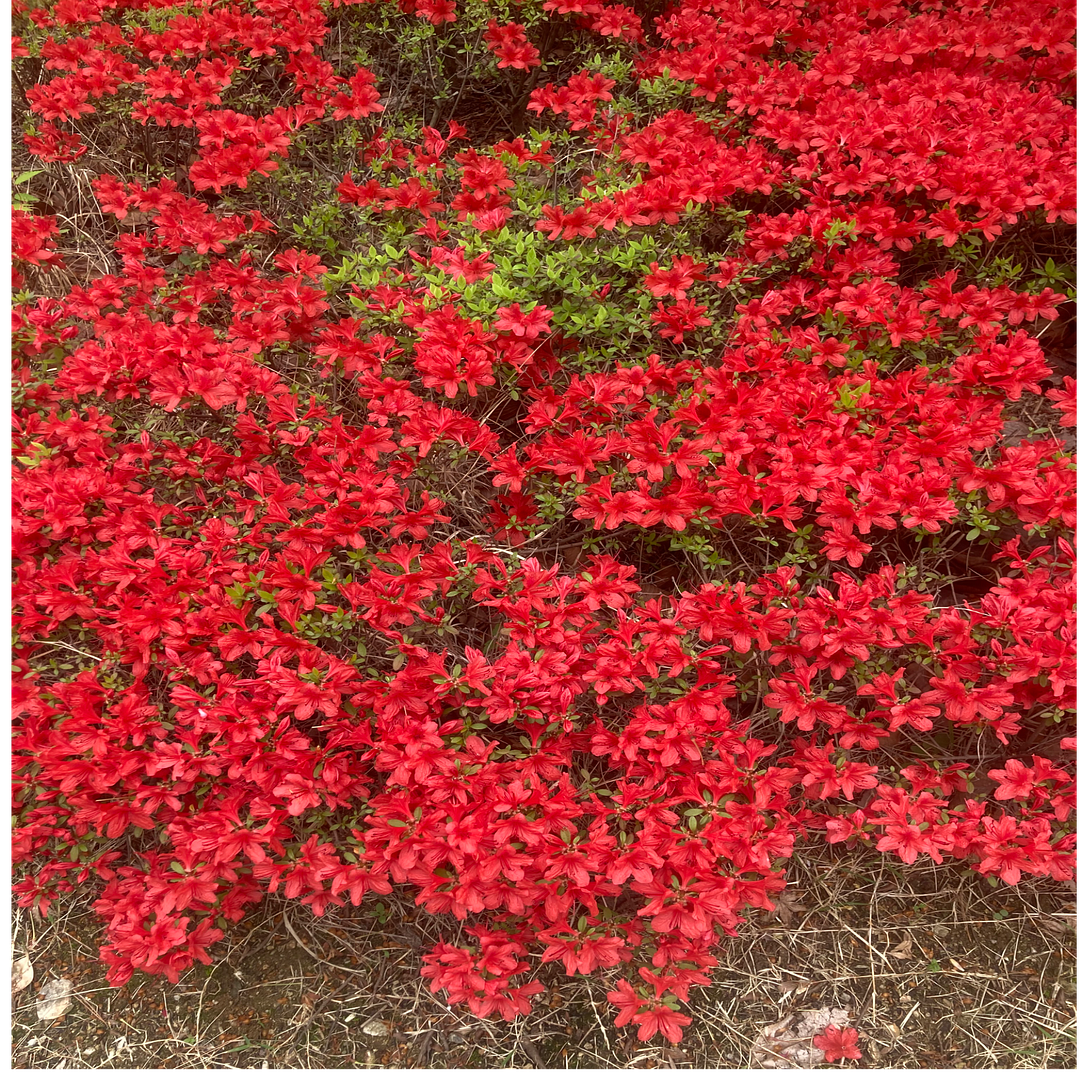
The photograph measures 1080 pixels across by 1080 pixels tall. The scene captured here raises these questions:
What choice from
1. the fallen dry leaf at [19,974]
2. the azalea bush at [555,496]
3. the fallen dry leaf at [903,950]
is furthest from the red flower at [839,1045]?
the fallen dry leaf at [19,974]

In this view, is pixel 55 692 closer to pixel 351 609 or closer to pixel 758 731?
pixel 351 609

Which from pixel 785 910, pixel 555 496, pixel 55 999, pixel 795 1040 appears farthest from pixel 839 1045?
pixel 55 999

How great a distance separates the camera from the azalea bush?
178cm

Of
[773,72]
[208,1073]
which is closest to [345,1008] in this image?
[208,1073]

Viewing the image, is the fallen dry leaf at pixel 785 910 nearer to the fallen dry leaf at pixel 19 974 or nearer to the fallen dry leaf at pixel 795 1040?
the fallen dry leaf at pixel 795 1040

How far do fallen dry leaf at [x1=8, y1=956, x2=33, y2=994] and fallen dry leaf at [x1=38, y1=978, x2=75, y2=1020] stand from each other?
6cm

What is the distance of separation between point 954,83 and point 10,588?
3.41 m

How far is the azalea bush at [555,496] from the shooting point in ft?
5.83

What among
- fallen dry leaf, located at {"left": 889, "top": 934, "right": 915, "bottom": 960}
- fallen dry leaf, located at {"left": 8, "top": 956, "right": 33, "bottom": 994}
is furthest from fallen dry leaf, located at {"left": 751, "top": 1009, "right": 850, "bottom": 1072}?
fallen dry leaf, located at {"left": 8, "top": 956, "right": 33, "bottom": 994}

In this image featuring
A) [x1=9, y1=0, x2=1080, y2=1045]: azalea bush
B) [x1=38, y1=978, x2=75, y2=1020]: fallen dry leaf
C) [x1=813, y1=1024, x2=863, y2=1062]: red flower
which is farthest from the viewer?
[x1=38, y1=978, x2=75, y2=1020]: fallen dry leaf

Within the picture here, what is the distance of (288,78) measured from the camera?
122 inches

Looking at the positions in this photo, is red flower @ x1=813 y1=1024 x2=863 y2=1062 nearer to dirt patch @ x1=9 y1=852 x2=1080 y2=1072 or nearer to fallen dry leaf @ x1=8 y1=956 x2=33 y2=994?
dirt patch @ x1=9 y1=852 x2=1080 y2=1072

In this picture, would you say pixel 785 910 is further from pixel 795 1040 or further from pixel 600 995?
pixel 600 995

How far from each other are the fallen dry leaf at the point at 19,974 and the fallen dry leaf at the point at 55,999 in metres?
0.06
